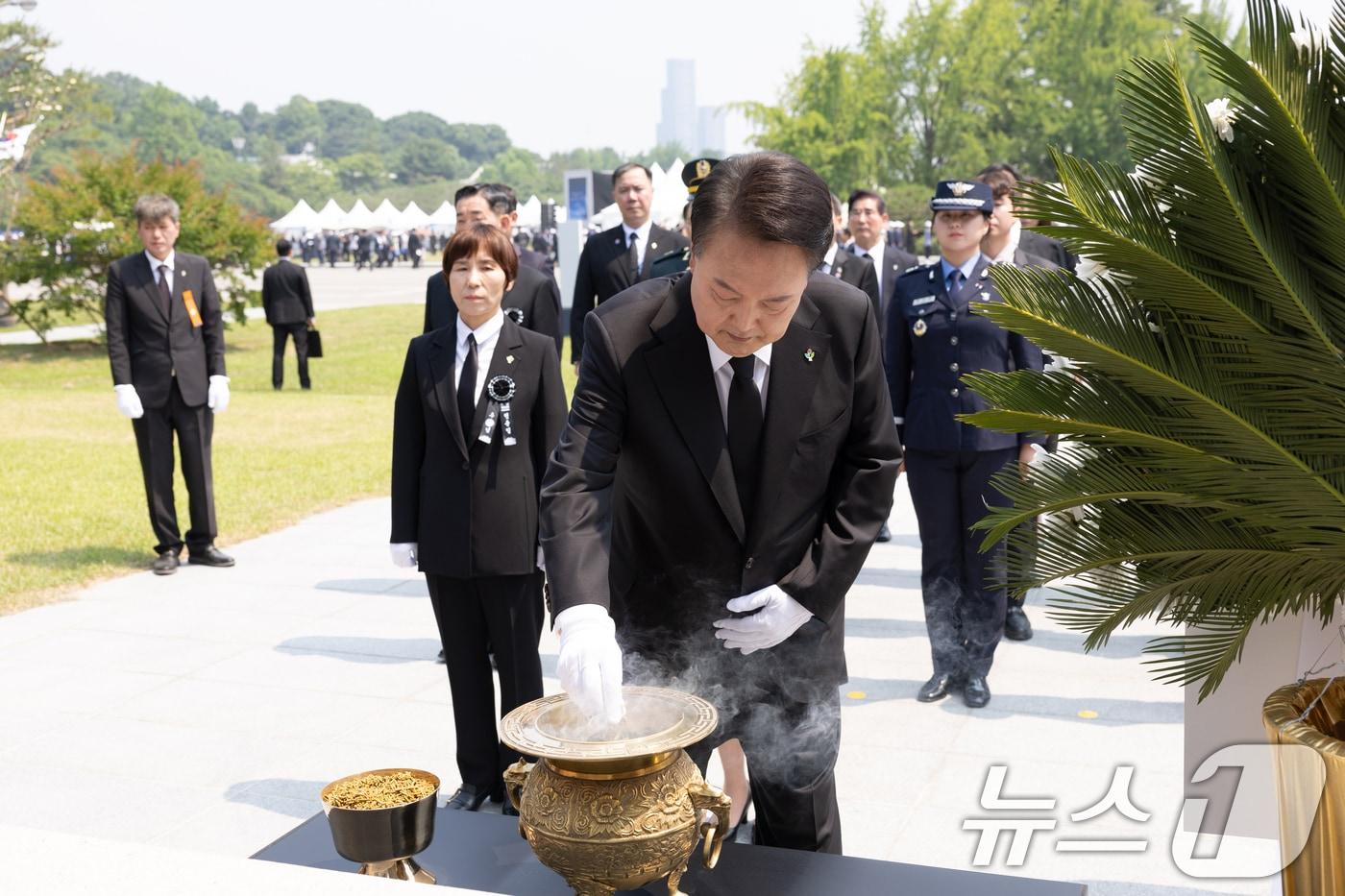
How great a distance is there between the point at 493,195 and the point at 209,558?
3195mm

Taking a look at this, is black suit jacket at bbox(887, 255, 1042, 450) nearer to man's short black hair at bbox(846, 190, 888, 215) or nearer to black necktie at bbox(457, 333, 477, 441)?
black necktie at bbox(457, 333, 477, 441)

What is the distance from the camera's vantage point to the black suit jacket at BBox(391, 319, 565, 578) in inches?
165

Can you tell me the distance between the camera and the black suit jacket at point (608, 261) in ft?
24.0

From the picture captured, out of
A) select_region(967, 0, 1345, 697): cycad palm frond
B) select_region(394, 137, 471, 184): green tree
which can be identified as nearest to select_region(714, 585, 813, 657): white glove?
select_region(967, 0, 1345, 697): cycad palm frond

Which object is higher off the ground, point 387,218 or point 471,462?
point 387,218

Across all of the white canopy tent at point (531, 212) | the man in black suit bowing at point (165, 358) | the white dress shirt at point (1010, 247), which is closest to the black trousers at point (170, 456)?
Result: the man in black suit bowing at point (165, 358)

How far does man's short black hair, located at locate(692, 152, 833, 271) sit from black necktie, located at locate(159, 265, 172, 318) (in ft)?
20.0

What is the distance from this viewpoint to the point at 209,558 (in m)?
8.09

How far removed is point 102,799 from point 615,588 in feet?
8.40

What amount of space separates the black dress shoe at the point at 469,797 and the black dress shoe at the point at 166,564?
4313mm

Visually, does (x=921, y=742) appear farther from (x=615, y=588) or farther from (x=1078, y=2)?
(x=1078, y=2)

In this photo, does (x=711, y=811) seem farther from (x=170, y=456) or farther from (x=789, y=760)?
(x=170, y=456)

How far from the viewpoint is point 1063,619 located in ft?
10.4

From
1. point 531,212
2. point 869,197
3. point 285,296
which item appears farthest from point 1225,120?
point 531,212
